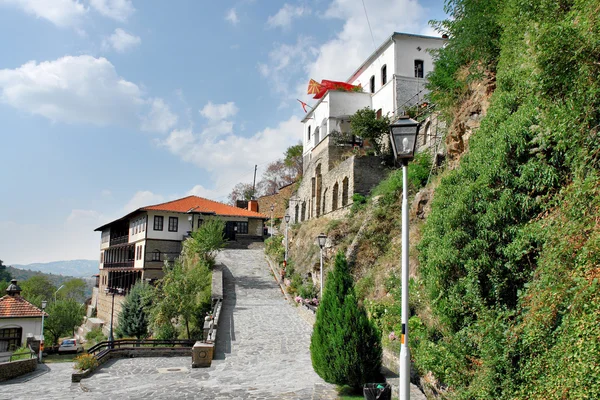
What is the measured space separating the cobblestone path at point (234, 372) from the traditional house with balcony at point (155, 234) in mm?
16709

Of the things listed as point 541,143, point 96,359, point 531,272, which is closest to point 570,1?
point 541,143

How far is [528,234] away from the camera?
6.36 metres

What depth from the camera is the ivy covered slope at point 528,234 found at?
17.3 ft

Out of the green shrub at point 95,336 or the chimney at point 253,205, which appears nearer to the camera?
the green shrub at point 95,336

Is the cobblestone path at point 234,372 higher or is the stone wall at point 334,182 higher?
the stone wall at point 334,182

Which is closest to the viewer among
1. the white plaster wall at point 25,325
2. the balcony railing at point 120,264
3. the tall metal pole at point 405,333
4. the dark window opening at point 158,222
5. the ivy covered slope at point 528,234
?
the ivy covered slope at point 528,234

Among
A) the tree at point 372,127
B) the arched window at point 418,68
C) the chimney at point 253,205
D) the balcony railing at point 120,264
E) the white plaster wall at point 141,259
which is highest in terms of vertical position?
the arched window at point 418,68

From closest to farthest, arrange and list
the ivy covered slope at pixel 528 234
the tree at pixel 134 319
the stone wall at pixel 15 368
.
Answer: the ivy covered slope at pixel 528 234, the stone wall at pixel 15 368, the tree at pixel 134 319

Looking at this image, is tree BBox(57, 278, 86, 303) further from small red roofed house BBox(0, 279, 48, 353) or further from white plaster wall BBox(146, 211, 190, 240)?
small red roofed house BBox(0, 279, 48, 353)

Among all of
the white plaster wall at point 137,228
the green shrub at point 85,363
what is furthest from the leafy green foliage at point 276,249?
the green shrub at point 85,363

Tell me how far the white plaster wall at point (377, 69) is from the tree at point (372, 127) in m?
3.54

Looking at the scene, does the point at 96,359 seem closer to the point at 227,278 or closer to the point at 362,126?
the point at 227,278

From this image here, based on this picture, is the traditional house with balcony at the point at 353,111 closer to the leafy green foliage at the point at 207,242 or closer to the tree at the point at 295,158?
the leafy green foliage at the point at 207,242

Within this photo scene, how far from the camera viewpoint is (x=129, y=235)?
138ft
